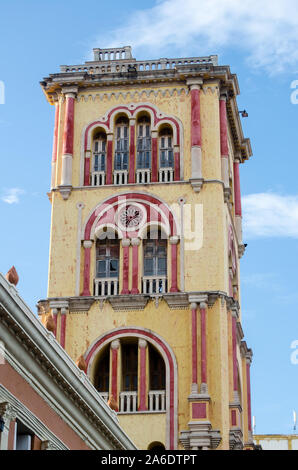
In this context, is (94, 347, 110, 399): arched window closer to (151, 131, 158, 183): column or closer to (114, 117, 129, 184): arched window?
(114, 117, 129, 184): arched window

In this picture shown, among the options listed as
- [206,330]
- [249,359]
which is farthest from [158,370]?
[249,359]

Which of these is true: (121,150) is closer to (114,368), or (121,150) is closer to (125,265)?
(125,265)

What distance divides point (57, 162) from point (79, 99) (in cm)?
298

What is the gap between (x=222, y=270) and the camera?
44469 millimetres

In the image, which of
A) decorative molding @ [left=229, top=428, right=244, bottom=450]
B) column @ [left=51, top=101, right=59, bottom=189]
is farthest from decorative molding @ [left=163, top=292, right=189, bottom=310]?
column @ [left=51, top=101, right=59, bottom=189]

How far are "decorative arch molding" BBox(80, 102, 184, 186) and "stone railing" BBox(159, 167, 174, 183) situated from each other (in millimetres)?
1350

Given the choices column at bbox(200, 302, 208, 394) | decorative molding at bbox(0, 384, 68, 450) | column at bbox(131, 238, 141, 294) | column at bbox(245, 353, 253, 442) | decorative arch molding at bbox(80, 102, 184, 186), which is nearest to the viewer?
decorative molding at bbox(0, 384, 68, 450)

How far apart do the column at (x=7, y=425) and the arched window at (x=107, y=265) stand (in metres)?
18.4

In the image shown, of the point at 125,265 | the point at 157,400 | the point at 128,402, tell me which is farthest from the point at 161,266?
the point at 128,402

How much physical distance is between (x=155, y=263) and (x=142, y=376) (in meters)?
4.68

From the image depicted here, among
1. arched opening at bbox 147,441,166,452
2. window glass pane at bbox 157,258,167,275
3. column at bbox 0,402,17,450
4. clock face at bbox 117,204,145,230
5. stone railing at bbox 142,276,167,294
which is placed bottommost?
column at bbox 0,402,17,450

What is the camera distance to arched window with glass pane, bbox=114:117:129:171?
4750 centimetres

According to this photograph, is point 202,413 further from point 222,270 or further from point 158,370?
point 222,270

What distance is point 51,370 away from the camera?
29.0 meters
